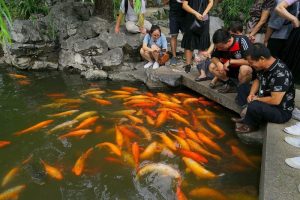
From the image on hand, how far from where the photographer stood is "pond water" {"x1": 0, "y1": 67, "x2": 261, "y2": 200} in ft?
14.1

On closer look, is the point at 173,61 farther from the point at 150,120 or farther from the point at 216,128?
the point at 216,128

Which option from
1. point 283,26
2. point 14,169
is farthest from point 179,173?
point 283,26

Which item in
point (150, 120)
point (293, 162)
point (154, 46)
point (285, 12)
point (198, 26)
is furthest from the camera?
point (154, 46)

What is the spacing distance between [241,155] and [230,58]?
1.72 metres

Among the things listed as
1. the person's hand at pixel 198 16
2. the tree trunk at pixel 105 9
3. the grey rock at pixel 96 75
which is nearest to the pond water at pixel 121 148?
the grey rock at pixel 96 75

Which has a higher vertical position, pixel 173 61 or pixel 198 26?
pixel 198 26

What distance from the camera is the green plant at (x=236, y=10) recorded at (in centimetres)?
1025

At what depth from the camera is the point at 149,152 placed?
16.3ft

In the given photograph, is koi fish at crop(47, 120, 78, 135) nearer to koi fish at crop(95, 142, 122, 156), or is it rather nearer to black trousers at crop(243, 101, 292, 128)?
koi fish at crop(95, 142, 122, 156)

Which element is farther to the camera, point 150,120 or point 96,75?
point 96,75

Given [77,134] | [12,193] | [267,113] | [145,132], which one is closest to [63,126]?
[77,134]

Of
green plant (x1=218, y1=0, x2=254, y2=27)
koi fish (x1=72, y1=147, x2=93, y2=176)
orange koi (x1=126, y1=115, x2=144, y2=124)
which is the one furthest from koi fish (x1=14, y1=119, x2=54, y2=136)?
green plant (x1=218, y1=0, x2=254, y2=27)

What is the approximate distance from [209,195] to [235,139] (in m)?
1.49

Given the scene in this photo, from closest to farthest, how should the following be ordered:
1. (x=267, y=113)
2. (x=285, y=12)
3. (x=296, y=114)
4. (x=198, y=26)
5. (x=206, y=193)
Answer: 1. (x=206, y=193)
2. (x=267, y=113)
3. (x=296, y=114)
4. (x=285, y=12)
5. (x=198, y=26)
